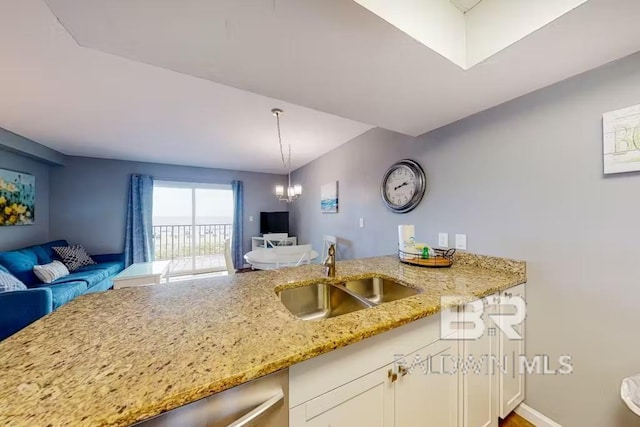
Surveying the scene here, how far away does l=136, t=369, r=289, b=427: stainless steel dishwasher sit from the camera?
530 millimetres

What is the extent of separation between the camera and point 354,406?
2.56 ft

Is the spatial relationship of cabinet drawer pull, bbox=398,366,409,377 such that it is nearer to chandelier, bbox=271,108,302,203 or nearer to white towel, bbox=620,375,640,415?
white towel, bbox=620,375,640,415

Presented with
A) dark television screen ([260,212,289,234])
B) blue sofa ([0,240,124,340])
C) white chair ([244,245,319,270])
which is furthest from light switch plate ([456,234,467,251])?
dark television screen ([260,212,289,234])

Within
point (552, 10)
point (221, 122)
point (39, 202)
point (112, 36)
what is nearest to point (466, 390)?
point (552, 10)

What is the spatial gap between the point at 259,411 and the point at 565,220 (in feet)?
5.58

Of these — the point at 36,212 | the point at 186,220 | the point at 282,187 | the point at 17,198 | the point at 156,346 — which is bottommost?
the point at 156,346

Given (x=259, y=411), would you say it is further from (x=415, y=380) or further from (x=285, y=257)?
(x=285, y=257)

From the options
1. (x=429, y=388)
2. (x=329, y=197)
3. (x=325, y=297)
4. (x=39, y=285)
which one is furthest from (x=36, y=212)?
(x=429, y=388)

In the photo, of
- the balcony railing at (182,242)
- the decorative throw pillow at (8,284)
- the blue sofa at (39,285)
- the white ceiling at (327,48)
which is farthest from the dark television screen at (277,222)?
the white ceiling at (327,48)

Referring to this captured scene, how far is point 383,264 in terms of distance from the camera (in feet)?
5.61

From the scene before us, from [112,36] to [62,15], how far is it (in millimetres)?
133

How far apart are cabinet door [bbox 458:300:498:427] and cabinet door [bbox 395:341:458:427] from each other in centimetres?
7

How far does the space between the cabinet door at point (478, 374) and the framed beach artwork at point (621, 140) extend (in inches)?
35.1

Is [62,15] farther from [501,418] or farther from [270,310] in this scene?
[501,418]
